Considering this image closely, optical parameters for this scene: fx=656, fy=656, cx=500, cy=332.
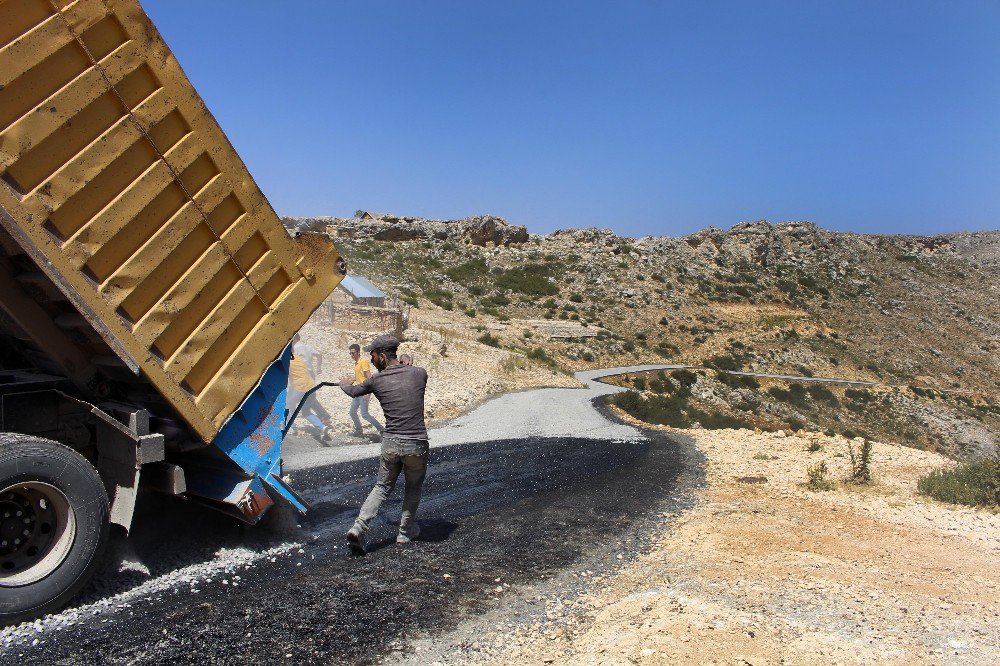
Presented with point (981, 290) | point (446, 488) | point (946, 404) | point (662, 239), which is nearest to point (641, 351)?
point (946, 404)

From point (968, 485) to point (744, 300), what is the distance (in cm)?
4777

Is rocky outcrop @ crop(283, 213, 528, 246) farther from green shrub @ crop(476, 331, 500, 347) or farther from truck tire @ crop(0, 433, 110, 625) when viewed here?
truck tire @ crop(0, 433, 110, 625)

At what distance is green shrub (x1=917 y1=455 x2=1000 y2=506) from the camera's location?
293 inches

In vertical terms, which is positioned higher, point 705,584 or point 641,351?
point 705,584

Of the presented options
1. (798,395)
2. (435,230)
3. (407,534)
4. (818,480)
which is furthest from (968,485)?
(435,230)

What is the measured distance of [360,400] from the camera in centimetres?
1254

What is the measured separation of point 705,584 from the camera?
482 cm

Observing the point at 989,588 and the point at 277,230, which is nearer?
the point at 989,588

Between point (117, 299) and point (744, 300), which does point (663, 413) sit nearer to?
point (117, 299)

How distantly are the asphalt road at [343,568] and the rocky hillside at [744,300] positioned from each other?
24.3 m

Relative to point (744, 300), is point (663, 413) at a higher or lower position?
higher

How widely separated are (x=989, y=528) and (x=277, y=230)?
24.1 feet

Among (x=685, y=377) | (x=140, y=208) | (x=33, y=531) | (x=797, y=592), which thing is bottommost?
(x=685, y=377)

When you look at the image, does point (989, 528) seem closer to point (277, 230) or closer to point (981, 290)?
point (277, 230)
